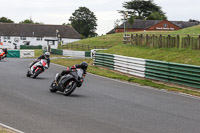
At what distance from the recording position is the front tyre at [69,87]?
12.1 metres

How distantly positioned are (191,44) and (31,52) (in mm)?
25692

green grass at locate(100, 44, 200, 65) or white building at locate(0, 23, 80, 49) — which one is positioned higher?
white building at locate(0, 23, 80, 49)

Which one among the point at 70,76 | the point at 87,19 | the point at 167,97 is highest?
the point at 87,19

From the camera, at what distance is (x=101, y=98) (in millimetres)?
12273

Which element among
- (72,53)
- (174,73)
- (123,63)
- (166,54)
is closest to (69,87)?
(174,73)

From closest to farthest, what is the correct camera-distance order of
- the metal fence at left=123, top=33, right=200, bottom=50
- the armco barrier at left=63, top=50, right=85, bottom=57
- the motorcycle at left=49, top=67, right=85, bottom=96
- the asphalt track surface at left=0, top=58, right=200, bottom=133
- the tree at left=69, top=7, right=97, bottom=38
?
the asphalt track surface at left=0, top=58, right=200, bottom=133 < the motorcycle at left=49, top=67, right=85, bottom=96 < the metal fence at left=123, top=33, right=200, bottom=50 < the armco barrier at left=63, top=50, right=85, bottom=57 < the tree at left=69, top=7, right=97, bottom=38

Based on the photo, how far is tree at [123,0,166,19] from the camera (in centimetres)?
11619

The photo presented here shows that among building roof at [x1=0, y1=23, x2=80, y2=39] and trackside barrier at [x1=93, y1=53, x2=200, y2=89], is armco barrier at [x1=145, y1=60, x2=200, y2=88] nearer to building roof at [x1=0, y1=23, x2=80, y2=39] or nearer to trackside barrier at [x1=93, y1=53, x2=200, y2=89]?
trackside barrier at [x1=93, y1=53, x2=200, y2=89]

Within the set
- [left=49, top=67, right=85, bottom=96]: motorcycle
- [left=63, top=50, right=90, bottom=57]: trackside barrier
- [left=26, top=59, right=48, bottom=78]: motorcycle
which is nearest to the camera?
[left=49, top=67, right=85, bottom=96]: motorcycle

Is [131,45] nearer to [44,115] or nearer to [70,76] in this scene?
[70,76]

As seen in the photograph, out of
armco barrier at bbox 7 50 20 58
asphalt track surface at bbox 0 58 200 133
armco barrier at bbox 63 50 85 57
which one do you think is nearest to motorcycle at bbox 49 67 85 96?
asphalt track surface at bbox 0 58 200 133

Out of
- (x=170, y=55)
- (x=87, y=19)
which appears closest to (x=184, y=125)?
(x=170, y=55)

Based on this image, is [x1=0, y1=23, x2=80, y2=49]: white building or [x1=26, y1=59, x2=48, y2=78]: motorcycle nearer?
[x1=26, y1=59, x2=48, y2=78]: motorcycle

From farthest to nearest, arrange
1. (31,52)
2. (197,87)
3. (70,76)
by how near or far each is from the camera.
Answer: (31,52)
(197,87)
(70,76)
